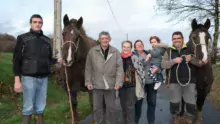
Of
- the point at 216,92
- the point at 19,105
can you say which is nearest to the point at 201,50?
the point at 19,105

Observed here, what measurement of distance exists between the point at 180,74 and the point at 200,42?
803mm

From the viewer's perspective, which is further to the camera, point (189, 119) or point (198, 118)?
point (198, 118)

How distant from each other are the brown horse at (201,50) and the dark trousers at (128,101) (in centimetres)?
157

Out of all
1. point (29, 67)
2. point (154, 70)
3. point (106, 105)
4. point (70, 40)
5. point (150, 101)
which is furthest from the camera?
point (150, 101)

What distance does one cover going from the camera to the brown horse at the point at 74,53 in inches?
209

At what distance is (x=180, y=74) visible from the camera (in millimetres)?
5484

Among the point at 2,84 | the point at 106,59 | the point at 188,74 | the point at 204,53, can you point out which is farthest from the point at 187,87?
the point at 2,84

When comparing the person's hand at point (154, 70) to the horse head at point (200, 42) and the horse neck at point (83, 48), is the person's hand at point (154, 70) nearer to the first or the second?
the horse head at point (200, 42)

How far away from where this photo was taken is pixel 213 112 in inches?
320

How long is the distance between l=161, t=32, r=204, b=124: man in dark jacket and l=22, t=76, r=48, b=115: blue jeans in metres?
2.64

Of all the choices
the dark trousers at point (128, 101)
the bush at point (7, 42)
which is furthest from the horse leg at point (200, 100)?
the bush at point (7, 42)

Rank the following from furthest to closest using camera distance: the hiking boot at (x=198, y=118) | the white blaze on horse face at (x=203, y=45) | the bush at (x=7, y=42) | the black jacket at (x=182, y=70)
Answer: the bush at (x=7, y=42)
the hiking boot at (x=198, y=118)
the black jacket at (x=182, y=70)
the white blaze on horse face at (x=203, y=45)

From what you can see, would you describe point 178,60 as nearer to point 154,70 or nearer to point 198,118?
point 154,70

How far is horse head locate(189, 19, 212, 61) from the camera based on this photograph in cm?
530
